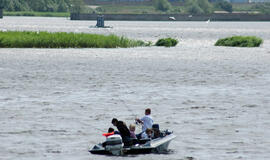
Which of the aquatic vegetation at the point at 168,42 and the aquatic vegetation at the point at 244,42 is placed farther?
the aquatic vegetation at the point at 168,42

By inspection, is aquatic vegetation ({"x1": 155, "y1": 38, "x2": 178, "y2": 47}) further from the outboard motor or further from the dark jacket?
the outboard motor

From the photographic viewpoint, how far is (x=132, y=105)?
43844 millimetres

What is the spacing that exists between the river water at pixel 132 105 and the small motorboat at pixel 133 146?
0.34m

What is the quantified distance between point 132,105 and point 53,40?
195 ft

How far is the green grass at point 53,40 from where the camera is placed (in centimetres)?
10088

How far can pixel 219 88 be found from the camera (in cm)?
5497

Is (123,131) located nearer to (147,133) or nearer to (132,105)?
(147,133)

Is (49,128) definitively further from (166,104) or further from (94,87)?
(94,87)

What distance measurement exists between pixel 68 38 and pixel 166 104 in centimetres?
6043

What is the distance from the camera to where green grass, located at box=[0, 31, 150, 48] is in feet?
331

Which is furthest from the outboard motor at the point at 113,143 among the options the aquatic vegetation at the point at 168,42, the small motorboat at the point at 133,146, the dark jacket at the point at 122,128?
the aquatic vegetation at the point at 168,42

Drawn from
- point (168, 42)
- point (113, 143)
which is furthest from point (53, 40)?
point (113, 143)

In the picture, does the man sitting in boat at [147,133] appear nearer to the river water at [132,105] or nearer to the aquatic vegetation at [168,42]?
the river water at [132,105]

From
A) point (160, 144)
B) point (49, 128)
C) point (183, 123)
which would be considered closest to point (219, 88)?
point (183, 123)
